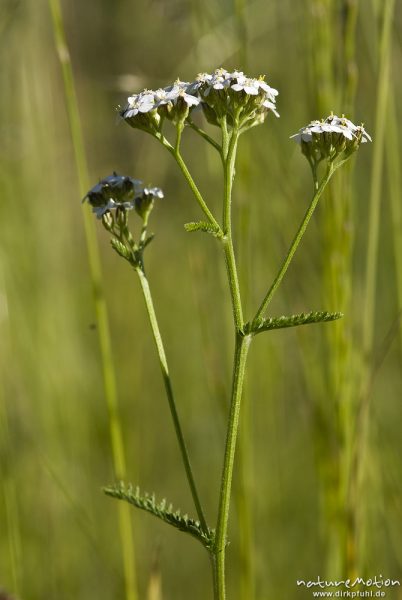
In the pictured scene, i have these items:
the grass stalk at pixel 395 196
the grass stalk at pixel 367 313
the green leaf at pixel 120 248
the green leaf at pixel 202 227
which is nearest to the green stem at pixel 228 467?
the green leaf at pixel 202 227

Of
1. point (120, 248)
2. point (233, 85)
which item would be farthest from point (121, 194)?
point (233, 85)

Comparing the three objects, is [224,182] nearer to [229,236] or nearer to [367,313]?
[229,236]

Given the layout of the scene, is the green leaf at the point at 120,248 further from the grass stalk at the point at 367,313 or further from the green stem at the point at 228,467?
the grass stalk at the point at 367,313

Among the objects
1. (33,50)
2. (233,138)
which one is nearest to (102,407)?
Answer: (33,50)

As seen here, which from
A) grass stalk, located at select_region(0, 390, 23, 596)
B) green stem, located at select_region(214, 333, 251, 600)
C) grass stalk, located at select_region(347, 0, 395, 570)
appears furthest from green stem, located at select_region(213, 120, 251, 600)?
grass stalk, located at select_region(0, 390, 23, 596)

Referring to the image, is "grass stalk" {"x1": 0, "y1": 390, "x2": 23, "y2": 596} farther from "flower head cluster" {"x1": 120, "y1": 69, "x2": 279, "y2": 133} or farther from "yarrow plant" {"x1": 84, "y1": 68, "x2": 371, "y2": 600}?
"flower head cluster" {"x1": 120, "y1": 69, "x2": 279, "y2": 133}

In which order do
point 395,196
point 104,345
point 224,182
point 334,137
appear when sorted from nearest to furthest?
point 224,182 → point 334,137 → point 104,345 → point 395,196
